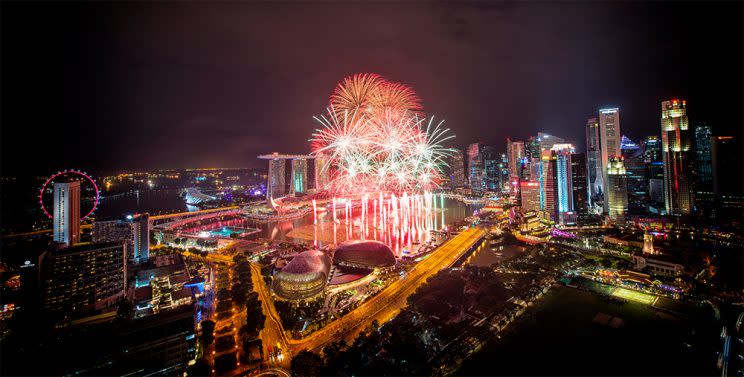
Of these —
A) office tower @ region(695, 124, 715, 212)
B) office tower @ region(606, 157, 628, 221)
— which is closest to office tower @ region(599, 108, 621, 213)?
office tower @ region(606, 157, 628, 221)

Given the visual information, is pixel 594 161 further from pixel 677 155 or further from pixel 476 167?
pixel 476 167

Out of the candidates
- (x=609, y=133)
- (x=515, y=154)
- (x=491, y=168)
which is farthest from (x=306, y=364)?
(x=491, y=168)

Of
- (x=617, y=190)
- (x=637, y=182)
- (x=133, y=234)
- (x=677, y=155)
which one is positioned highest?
(x=677, y=155)

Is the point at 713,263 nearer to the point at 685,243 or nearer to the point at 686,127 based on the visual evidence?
the point at 685,243

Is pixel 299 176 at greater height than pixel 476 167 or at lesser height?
lesser

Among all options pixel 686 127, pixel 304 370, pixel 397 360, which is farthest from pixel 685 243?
pixel 304 370

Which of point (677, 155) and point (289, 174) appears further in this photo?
point (289, 174)

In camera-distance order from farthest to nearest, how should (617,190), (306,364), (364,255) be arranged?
(617,190)
(364,255)
(306,364)

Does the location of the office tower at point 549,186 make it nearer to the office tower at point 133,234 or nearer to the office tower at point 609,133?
the office tower at point 609,133
